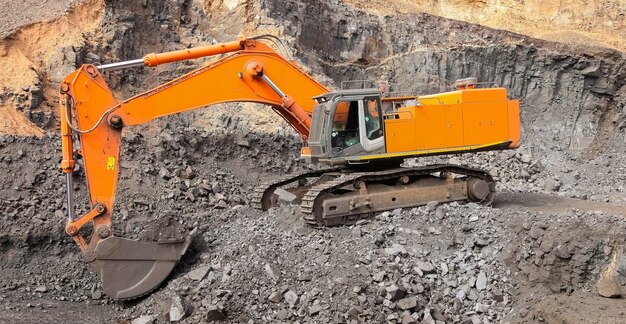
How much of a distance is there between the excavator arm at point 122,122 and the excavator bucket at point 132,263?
0.01m

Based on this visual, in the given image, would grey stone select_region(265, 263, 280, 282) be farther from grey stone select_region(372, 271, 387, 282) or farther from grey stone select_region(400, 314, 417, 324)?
grey stone select_region(400, 314, 417, 324)

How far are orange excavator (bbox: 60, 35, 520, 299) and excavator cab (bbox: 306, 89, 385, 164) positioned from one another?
1 cm

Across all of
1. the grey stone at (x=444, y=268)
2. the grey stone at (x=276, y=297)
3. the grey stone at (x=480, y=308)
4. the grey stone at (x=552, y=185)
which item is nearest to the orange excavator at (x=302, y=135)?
the grey stone at (x=276, y=297)

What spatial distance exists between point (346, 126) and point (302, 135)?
802mm

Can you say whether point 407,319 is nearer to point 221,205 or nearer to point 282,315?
point 282,315

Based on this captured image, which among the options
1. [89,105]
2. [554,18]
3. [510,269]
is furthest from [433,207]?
[554,18]

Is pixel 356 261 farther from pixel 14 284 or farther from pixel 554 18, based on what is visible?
pixel 554 18

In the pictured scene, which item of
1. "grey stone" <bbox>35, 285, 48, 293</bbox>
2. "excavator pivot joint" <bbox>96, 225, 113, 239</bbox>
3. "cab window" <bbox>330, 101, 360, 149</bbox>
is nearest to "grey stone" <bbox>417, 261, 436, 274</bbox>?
"cab window" <bbox>330, 101, 360, 149</bbox>

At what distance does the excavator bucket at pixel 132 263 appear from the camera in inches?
304

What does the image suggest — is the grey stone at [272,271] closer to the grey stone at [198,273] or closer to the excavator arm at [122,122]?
the grey stone at [198,273]

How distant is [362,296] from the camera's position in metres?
7.12

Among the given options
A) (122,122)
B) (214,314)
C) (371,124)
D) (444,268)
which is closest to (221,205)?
(371,124)

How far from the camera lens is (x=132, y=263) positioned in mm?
7941

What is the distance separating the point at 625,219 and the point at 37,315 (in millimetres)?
7651
